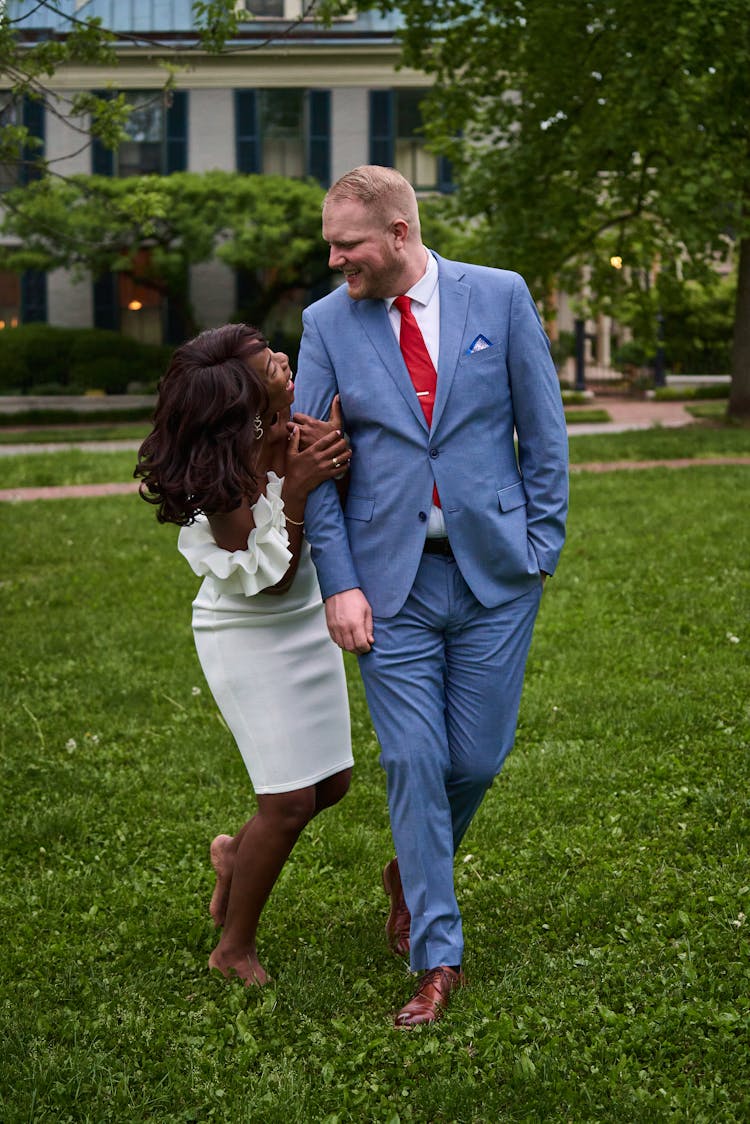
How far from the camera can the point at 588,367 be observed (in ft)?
143

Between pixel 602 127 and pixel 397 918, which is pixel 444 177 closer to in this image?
pixel 602 127

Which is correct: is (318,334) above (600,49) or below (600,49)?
below

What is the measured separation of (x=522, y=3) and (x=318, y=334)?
17.6m

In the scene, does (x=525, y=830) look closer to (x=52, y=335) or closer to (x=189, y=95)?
(x=52, y=335)

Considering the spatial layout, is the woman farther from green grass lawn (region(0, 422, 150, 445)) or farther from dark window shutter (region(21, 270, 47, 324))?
dark window shutter (region(21, 270, 47, 324))

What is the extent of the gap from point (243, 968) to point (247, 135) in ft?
111

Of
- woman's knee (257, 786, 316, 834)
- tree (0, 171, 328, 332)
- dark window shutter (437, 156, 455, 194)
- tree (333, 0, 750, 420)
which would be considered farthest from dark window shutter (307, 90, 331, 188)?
woman's knee (257, 786, 316, 834)

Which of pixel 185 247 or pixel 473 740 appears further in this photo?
pixel 185 247

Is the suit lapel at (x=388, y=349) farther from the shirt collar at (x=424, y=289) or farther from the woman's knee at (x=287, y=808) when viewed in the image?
the woman's knee at (x=287, y=808)

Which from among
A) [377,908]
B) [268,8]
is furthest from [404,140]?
[377,908]

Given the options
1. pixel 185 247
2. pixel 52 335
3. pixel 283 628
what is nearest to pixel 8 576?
pixel 283 628

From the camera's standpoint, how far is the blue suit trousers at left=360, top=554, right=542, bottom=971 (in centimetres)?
388

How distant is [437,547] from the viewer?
396 cm

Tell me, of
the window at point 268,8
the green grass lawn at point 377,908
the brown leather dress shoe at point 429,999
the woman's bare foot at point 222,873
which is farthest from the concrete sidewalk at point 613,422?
the brown leather dress shoe at point 429,999
